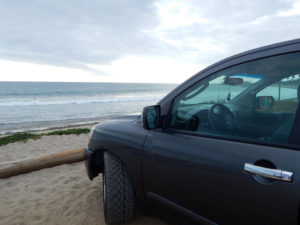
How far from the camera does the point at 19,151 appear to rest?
22.9 ft

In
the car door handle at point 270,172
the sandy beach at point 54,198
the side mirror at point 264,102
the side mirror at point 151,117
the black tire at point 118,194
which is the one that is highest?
the side mirror at point 264,102

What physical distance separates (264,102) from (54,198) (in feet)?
10.3

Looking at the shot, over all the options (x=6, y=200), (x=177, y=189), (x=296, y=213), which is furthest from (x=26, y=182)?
(x=296, y=213)

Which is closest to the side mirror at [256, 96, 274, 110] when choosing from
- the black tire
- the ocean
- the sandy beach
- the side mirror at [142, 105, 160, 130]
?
the side mirror at [142, 105, 160, 130]

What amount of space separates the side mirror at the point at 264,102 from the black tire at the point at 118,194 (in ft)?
4.88

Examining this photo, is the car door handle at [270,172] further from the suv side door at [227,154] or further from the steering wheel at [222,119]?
the steering wheel at [222,119]

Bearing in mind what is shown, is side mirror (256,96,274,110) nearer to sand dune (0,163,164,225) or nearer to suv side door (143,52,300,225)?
suv side door (143,52,300,225)

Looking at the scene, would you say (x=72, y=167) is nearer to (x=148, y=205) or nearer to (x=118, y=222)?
(x=118, y=222)

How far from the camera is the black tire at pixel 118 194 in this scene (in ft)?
8.02

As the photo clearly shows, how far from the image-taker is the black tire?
8.02 ft

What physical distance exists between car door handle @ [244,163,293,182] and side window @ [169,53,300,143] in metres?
0.19

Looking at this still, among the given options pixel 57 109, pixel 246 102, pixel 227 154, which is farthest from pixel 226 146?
pixel 57 109

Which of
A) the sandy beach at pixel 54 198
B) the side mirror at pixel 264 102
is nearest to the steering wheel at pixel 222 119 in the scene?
the side mirror at pixel 264 102

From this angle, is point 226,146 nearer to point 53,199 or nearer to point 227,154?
point 227,154
